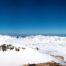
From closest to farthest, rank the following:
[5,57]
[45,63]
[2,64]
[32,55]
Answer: [2,64]
[45,63]
[5,57]
[32,55]

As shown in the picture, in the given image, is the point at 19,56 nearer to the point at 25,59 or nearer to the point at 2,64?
the point at 25,59

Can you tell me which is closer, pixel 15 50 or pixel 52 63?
pixel 52 63

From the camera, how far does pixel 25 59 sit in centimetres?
1403

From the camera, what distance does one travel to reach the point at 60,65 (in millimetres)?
13445

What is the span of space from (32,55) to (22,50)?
158cm

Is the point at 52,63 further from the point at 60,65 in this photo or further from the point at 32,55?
the point at 32,55

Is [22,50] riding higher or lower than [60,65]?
higher

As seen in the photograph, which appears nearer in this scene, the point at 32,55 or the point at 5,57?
the point at 5,57

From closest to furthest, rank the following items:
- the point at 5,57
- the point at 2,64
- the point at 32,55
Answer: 1. the point at 2,64
2. the point at 5,57
3. the point at 32,55

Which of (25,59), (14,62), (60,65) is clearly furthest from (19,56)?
(60,65)

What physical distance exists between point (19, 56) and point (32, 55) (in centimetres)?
128

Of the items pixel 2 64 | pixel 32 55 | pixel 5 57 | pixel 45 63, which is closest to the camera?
pixel 2 64

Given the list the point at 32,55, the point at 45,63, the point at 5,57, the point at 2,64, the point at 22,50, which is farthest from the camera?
the point at 22,50

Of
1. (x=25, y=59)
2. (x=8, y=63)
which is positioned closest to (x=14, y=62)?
(x=8, y=63)
